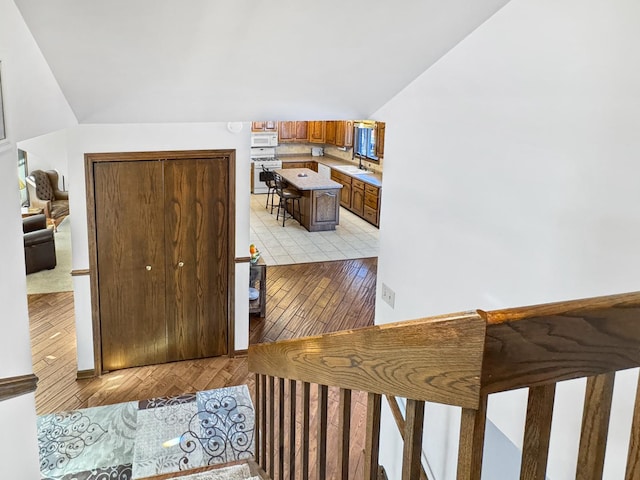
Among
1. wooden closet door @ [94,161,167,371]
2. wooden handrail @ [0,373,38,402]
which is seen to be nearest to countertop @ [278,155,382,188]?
wooden closet door @ [94,161,167,371]

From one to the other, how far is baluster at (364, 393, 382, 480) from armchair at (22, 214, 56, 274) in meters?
7.78

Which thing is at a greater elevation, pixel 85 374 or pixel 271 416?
pixel 271 416

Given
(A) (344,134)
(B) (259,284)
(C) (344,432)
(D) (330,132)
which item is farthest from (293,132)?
(C) (344,432)

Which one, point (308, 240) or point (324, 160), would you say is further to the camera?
point (324, 160)

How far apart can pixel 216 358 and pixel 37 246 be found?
401 centimetres

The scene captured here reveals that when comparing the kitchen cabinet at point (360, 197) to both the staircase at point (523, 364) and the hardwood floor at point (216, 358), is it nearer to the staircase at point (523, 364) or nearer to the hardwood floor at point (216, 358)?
the hardwood floor at point (216, 358)

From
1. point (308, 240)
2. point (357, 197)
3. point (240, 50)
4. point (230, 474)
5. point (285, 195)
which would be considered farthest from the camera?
point (357, 197)

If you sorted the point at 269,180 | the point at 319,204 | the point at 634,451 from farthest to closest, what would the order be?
the point at 269,180 → the point at 319,204 → the point at 634,451

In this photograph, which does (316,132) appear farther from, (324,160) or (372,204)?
(372,204)

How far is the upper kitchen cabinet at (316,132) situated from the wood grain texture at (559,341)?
13.0 m

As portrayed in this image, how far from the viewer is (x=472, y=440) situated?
79 centimetres

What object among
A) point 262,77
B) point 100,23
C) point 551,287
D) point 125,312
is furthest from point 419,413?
point 125,312

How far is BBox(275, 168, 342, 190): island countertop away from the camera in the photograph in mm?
10328

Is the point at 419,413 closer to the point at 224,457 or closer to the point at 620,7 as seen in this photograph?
the point at 620,7
